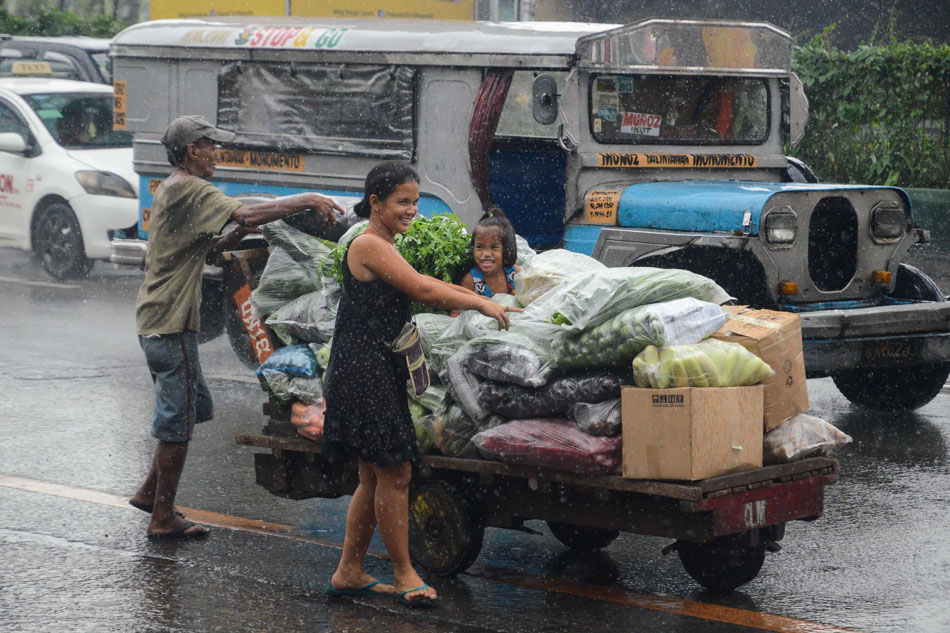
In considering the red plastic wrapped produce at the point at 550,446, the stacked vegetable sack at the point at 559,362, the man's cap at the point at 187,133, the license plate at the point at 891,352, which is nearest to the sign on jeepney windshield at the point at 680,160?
the license plate at the point at 891,352

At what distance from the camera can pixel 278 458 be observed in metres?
5.88

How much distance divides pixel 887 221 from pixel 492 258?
10.6 ft

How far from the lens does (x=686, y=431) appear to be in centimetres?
472

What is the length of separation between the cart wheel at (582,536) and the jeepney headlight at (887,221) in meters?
3.28

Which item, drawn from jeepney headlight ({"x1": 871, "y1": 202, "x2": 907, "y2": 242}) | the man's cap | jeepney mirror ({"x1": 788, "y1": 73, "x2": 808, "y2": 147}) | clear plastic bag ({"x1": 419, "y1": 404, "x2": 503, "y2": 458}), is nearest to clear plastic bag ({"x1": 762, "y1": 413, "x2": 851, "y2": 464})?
clear plastic bag ({"x1": 419, "y1": 404, "x2": 503, "y2": 458})

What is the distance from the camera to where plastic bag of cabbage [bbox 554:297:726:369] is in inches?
192

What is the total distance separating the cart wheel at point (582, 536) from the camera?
19.2 ft

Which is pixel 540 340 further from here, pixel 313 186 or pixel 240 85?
pixel 240 85

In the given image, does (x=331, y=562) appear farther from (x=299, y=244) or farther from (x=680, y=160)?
(x=680, y=160)

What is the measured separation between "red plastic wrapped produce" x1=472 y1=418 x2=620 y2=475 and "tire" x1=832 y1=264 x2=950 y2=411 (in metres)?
4.05

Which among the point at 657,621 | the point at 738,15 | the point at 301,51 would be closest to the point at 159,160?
the point at 301,51

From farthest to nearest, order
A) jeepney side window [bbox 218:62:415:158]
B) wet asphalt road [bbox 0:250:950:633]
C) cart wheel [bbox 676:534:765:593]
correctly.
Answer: jeepney side window [bbox 218:62:415:158], cart wheel [bbox 676:534:765:593], wet asphalt road [bbox 0:250:950:633]

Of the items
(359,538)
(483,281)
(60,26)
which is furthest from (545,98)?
(60,26)

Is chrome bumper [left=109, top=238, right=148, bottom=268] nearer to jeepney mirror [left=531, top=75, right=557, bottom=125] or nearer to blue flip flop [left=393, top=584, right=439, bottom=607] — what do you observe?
jeepney mirror [left=531, top=75, right=557, bottom=125]
